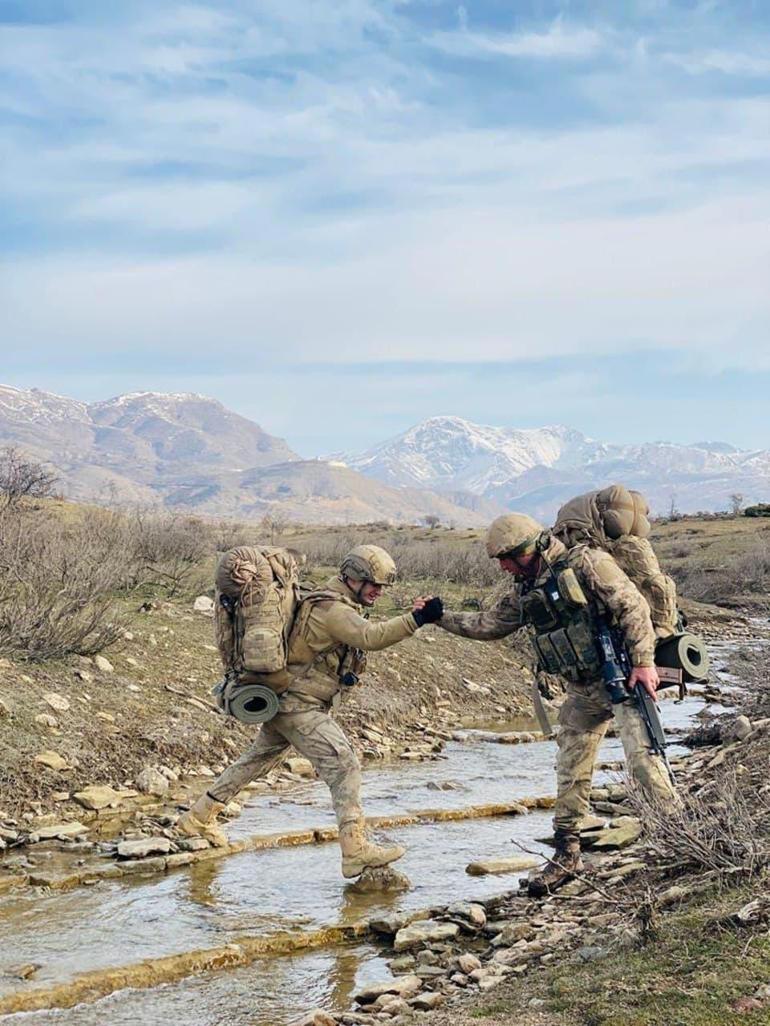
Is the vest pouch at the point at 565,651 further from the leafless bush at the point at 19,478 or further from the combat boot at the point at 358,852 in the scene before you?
the leafless bush at the point at 19,478

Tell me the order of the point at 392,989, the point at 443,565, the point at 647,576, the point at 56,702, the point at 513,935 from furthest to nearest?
the point at 443,565, the point at 56,702, the point at 647,576, the point at 513,935, the point at 392,989

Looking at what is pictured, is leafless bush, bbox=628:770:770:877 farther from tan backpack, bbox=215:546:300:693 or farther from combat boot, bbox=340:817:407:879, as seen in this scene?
tan backpack, bbox=215:546:300:693

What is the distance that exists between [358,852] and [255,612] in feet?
5.68

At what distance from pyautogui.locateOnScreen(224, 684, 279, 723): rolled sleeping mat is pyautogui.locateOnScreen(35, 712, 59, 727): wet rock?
9.92 feet

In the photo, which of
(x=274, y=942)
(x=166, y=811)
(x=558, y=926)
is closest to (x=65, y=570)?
(x=166, y=811)

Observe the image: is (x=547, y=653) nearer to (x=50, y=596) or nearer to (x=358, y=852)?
(x=358, y=852)

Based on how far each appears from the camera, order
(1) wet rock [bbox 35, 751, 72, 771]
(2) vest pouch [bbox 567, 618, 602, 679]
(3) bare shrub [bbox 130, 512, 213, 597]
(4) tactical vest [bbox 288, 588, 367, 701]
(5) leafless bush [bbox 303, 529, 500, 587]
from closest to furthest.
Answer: (2) vest pouch [bbox 567, 618, 602, 679] → (4) tactical vest [bbox 288, 588, 367, 701] → (1) wet rock [bbox 35, 751, 72, 771] → (3) bare shrub [bbox 130, 512, 213, 597] → (5) leafless bush [bbox 303, 529, 500, 587]

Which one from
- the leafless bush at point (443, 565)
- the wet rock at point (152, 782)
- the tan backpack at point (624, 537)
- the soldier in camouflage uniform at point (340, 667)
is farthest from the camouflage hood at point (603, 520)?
the leafless bush at point (443, 565)

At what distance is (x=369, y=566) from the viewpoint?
761cm

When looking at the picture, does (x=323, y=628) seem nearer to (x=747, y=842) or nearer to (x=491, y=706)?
(x=747, y=842)

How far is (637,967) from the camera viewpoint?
482cm

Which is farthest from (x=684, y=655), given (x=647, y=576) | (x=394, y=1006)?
(x=394, y=1006)

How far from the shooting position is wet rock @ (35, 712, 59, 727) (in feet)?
32.6

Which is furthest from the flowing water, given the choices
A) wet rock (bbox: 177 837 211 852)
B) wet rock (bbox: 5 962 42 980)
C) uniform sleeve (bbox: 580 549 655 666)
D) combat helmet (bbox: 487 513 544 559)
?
combat helmet (bbox: 487 513 544 559)
